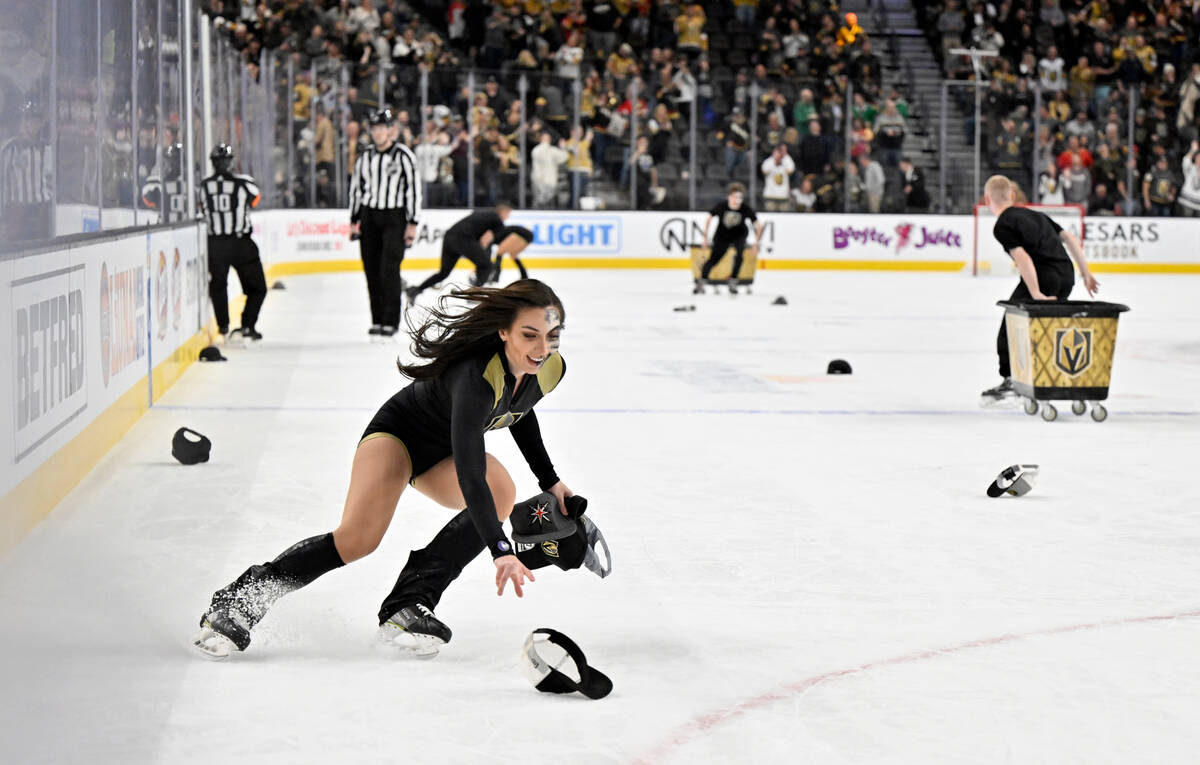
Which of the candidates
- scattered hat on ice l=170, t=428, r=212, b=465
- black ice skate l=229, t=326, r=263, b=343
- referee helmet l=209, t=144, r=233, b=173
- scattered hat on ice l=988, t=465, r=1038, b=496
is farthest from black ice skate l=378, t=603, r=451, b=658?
black ice skate l=229, t=326, r=263, b=343

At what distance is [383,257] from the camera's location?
12.1m

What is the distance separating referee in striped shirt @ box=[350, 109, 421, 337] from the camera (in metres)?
11.9

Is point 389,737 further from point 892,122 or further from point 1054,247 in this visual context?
point 892,122

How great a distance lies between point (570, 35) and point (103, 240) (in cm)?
2085

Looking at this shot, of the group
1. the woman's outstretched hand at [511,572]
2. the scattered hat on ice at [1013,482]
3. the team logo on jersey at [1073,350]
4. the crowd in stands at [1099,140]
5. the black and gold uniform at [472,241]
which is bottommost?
the scattered hat on ice at [1013,482]

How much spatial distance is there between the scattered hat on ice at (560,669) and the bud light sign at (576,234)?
2144cm

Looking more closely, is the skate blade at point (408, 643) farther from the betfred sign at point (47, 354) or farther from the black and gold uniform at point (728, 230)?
the black and gold uniform at point (728, 230)

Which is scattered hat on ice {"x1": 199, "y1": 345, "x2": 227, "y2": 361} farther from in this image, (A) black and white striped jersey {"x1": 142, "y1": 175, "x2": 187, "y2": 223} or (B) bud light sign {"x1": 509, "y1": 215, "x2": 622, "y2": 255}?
(B) bud light sign {"x1": 509, "y1": 215, "x2": 622, "y2": 255}

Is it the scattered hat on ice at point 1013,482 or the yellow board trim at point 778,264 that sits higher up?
the yellow board trim at point 778,264

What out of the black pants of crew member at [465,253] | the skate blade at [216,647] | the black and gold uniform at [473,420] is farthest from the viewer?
the black pants of crew member at [465,253]

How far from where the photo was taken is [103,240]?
22.0ft

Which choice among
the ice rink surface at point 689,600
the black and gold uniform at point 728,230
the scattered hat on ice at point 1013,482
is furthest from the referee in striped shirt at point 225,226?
the black and gold uniform at point 728,230

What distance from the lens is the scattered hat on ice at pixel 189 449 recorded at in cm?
647

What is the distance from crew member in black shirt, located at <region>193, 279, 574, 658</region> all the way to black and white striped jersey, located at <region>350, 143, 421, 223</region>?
8.24 metres
